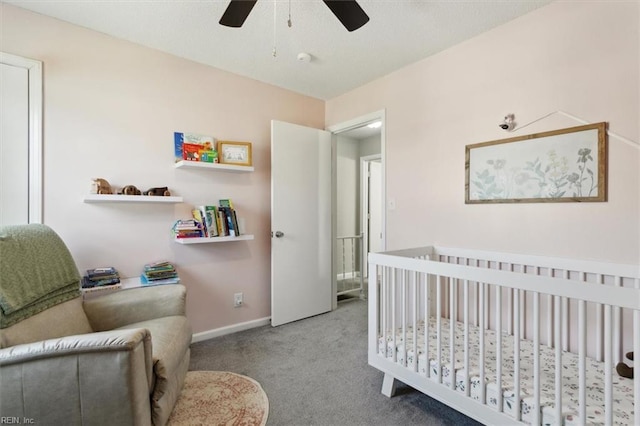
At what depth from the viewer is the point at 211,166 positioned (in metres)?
2.52

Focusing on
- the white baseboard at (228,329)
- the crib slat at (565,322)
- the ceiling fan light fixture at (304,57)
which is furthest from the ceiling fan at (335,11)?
the white baseboard at (228,329)

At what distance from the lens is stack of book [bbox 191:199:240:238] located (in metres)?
2.48

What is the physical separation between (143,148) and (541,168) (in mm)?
2840

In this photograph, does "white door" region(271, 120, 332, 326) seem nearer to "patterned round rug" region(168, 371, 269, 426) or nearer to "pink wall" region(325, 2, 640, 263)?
"pink wall" region(325, 2, 640, 263)

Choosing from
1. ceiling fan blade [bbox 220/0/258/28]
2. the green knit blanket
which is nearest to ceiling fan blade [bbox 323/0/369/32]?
ceiling fan blade [bbox 220/0/258/28]

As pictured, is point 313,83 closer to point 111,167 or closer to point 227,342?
point 111,167

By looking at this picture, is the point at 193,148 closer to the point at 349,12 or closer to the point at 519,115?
the point at 349,12

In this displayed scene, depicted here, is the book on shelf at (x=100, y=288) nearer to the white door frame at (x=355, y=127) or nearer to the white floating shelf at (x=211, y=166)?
the white floating shelf at (x=211, y=166)

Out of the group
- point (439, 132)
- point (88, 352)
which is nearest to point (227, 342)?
point (88, 352)

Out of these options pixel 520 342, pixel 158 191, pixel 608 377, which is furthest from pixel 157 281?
pixel 608 377

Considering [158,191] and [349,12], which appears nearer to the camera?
[349,12]

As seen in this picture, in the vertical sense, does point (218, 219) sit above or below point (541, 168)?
below

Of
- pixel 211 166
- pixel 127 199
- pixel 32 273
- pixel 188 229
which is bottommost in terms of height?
pixel 32 273

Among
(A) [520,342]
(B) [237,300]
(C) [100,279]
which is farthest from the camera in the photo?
(B) [237,300]
